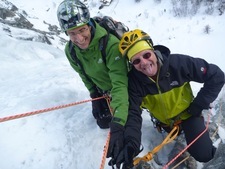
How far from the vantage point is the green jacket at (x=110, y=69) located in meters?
2.84

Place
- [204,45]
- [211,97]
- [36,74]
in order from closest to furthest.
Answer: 1. [211,97]
2. [36,74]
3. [204,45]

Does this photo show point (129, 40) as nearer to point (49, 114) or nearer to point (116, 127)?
point (116, 127)

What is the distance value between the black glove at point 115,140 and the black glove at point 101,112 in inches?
47.8

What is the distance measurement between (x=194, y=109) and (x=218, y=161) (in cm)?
61

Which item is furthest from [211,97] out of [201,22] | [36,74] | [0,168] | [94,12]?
[94,12]

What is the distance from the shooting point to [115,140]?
2586 mm

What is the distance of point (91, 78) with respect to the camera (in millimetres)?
3799

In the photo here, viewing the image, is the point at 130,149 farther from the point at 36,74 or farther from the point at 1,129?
the point at 36,74

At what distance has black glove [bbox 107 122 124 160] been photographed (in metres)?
2.53

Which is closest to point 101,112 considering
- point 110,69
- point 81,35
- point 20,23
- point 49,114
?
point 49,114

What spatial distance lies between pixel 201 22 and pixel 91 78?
28.4 feet

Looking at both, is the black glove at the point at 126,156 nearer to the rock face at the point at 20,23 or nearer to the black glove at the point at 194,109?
the black glove at the point at 194,109

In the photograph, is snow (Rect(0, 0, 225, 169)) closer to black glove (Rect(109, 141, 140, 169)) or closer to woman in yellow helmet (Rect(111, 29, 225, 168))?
woman in yellow helmet (Rect(111, 29, 225, 168))

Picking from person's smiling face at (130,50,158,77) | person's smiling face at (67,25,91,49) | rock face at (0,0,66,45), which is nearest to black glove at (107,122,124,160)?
person's smiling face at (130,50,158,77)
